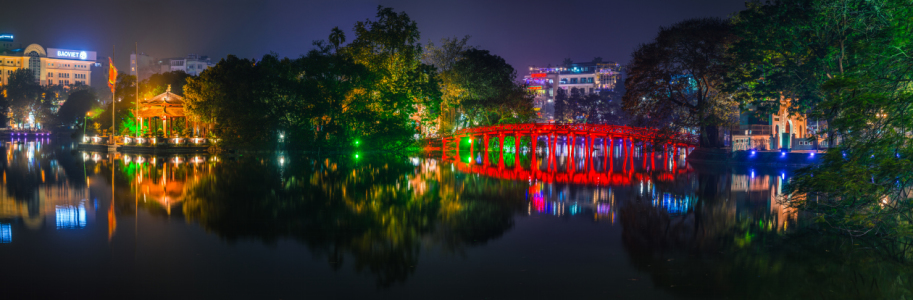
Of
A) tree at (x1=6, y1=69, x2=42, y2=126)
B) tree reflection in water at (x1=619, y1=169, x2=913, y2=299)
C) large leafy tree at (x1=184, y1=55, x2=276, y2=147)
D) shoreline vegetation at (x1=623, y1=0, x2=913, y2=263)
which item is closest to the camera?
tree reflection in water at (x1=619, y1=169, x2=913, y2=299)

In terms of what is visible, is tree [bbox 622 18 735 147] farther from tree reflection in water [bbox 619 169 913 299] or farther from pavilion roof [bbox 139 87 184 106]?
pavilion roof [bbox 139 87 184 106]

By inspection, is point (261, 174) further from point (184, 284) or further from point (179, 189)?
point (184, 284)

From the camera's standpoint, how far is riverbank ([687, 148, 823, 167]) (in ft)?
121

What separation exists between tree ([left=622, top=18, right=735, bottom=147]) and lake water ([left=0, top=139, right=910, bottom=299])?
20622 millimetres

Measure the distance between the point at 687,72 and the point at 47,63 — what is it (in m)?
187

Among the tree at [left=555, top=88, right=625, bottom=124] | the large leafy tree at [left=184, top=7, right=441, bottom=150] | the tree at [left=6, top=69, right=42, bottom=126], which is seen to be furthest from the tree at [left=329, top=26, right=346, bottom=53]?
the tree at [left=6, top=69, right=42, bottom=126]

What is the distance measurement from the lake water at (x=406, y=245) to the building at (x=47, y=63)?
16099 cm

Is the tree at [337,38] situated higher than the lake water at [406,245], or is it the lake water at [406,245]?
the tree at [337,38]

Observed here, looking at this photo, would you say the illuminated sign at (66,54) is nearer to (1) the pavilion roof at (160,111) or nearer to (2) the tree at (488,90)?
(1) the pavilion roof at (160,111)

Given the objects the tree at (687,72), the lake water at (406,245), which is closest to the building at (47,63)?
the tree at (687,72)

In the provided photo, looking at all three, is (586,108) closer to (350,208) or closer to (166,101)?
(166,101)

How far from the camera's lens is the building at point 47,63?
155 metres

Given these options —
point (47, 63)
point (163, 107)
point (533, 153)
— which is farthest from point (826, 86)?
point (47, 63)

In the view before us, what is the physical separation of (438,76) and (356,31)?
383 inches
